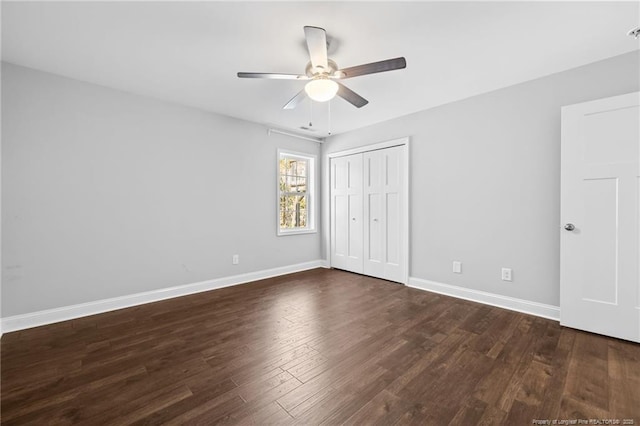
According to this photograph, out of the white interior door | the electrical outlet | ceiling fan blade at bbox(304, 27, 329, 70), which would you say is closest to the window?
ceiling fan blade at bbox(304, 27, 329, 70)

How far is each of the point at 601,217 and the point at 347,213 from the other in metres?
3.12

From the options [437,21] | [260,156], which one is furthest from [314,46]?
[260,156]

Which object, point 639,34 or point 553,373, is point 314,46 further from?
point 553,373

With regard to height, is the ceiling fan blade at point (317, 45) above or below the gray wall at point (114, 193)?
above

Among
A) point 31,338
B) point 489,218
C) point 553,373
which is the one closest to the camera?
point 553,373

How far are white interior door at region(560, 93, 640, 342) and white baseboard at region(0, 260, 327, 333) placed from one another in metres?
3.73

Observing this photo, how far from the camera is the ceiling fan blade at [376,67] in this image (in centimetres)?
184

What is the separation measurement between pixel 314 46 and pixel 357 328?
238 centimetres

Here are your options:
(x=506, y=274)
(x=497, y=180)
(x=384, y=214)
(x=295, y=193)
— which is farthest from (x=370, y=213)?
(x=506, y=274)

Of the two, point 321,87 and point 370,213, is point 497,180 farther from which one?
point 321,87

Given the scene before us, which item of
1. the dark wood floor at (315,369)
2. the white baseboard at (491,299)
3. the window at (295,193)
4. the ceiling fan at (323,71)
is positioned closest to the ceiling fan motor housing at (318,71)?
the ceiling fan at (323,71)

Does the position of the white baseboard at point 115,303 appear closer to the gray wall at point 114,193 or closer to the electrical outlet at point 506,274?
the gray wall at point 114,193

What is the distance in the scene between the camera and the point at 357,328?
2498 millimetres

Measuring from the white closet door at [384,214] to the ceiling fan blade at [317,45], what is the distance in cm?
228
